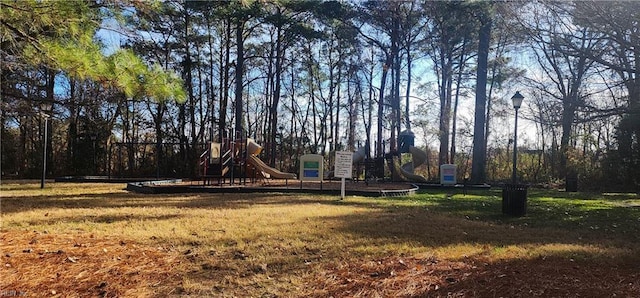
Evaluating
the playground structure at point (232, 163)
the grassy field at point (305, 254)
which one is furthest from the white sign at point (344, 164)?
the playground structure at point (232, 163)

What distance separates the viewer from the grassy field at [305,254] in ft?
10.6

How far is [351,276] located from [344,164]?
6691 millimetres

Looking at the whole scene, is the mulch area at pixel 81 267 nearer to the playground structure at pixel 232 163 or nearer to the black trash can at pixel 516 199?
the black trash can at pixel 516 199

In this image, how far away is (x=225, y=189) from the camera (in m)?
11.4

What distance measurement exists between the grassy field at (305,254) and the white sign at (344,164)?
2901mm

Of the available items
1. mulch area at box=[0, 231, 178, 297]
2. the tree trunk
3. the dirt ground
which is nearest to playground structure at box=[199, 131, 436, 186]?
the tree trunk

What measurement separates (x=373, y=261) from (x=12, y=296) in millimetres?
2879

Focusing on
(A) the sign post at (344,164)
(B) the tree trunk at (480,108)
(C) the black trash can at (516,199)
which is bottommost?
(C) the black trash can at (516,199)

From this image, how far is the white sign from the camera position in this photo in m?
10.1

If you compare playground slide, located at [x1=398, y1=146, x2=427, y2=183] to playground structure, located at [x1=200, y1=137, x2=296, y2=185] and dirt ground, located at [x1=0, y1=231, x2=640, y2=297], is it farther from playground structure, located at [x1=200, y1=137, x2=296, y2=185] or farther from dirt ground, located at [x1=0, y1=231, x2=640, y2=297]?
dirt ground, located at [x1=0, y1=231, x2=640, y2=297]

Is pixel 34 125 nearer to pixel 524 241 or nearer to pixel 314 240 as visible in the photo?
pixel 314 240

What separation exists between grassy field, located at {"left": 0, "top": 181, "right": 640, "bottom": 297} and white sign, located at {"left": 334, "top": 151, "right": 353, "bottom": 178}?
2901 millimetres

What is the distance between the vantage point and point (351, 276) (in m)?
3.51

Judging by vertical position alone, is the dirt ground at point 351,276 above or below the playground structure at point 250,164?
below
